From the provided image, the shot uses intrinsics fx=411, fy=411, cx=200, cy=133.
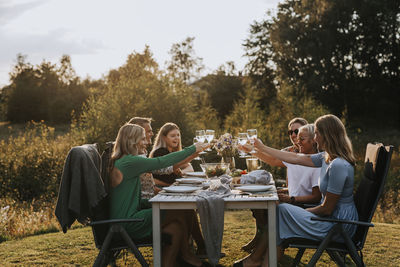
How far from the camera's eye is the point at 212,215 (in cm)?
324

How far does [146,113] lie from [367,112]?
19.7 metres

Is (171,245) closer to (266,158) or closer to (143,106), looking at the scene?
(266,158)

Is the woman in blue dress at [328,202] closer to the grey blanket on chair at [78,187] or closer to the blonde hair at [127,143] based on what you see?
the blonde hair at [127,143]

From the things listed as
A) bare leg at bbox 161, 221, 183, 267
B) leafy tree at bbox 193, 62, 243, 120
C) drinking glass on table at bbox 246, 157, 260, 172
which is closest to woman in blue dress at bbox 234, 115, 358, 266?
drinking glass on table at bbox 246, 157, 260, 172

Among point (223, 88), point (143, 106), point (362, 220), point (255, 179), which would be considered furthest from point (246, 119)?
point (223, 88)

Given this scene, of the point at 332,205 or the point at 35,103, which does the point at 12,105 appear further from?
the point at 332,205

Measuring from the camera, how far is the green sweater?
3535 mm

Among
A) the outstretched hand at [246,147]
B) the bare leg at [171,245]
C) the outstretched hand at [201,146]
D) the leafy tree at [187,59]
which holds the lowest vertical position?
the bare leg at [171,245]

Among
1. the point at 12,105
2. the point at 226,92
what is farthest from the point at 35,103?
the point at 226,92

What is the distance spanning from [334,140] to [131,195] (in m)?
1.78

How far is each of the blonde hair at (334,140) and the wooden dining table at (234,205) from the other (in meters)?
0.61

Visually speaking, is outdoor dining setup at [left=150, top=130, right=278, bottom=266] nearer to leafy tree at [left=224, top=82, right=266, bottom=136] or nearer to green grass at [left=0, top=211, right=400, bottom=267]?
green grass at [left=0, top=211, right=400, bottom=267]

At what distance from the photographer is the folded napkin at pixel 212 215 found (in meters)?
3.22

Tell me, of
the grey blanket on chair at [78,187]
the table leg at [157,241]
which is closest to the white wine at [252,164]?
the table leg at [157,241]
